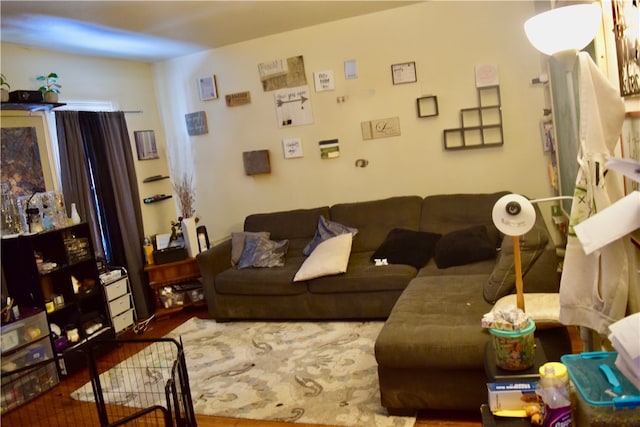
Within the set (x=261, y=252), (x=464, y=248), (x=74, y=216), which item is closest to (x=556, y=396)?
(x=464, y=248)

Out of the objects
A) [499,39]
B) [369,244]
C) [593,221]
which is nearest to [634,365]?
[593,221]

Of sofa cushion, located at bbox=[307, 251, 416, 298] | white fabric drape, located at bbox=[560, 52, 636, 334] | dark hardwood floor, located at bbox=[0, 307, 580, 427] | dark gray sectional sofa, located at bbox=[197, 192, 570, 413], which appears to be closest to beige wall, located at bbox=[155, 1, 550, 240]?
dark gray sectional sofa, located at bbox=[197, 192, 570, 413]

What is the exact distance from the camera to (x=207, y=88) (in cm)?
498

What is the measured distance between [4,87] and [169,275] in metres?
1.99

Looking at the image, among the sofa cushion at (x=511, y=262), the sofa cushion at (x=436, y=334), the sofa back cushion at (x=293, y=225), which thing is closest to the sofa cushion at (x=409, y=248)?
the sofa back cushion at (x=293, y=225)

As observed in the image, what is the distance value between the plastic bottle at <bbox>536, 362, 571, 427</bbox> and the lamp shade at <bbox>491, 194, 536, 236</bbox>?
27.7 inches

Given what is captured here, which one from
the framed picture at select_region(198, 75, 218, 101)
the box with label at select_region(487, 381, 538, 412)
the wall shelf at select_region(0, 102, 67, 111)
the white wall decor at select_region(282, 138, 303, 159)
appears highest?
the framed picture at select_region(198, 75, 218, 101)

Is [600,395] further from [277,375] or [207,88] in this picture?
[207,88]

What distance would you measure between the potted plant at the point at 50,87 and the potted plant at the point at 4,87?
0.22 m

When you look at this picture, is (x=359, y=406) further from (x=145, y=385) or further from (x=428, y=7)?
(x=428, y=7)

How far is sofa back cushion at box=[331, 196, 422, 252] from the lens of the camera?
4262 mm

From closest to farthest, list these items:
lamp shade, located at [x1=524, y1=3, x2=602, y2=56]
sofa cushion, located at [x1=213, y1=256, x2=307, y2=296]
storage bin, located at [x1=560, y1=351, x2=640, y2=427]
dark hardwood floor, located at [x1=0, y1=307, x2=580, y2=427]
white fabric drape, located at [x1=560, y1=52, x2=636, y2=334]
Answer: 1. storage bin, located at [x1=560, y1=351, x2=640, y2=427]
2. white fabric drape, located at [x1=560, y1=52, x2=636, y2=334]
3. lamp shade, located at [x1=524, y1=3, x2=602, y2=56]
4. dark hardwood floor, located at [x1=0, y1=307, x2=580, y2=427]
5. sofa cushion, located at [x1=213, y1=256, x2=307, y2=296]

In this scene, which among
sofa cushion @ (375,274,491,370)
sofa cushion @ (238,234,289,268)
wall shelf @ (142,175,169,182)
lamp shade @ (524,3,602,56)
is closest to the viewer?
lamp shade @ (524,3,602,56)

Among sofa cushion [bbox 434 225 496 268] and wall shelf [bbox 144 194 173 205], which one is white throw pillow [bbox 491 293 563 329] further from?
wall shelf [bbox 144 194 173 205]
